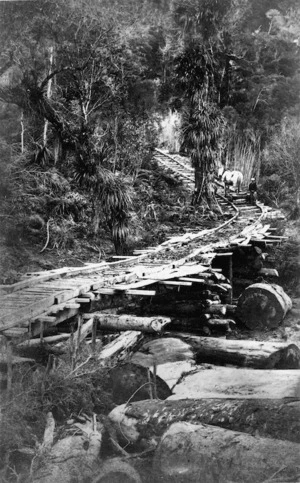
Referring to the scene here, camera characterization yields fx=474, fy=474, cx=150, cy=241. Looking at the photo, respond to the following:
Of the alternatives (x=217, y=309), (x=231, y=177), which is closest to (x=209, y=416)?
(x=217, y=309)

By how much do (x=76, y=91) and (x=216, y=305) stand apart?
369 centimetres

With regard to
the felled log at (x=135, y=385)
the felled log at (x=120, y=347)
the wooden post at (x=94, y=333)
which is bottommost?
the felled log at (x=135, y=385)

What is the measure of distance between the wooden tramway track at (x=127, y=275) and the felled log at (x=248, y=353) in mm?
1028

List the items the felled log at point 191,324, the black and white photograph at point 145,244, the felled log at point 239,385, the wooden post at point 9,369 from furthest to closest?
1. the felled log at point 191,324
2. the felled log at point 239,385
3. the wooden post at point 9,369
4. the black and white photograph at point 145,244

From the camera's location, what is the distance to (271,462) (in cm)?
308

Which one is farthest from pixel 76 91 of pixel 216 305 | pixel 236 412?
pixel 236 412

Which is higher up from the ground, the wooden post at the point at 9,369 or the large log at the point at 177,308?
the wooden post at the point at 9,369

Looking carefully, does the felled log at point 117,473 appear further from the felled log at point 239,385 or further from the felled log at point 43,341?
the felled log at point 43,341

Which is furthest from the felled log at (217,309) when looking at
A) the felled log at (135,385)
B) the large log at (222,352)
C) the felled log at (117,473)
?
the felled log at (117,473)

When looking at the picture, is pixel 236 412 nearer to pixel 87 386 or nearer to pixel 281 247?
pixel 87 386

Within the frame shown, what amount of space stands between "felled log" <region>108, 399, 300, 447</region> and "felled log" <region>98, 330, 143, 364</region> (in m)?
0.73

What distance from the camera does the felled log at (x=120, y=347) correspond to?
4.60m

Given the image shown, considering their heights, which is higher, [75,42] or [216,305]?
[75,42]

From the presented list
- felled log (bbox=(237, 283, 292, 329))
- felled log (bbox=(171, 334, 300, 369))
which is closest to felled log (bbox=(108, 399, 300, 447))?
felled log (bbox=(171, 334, 300, 369))
